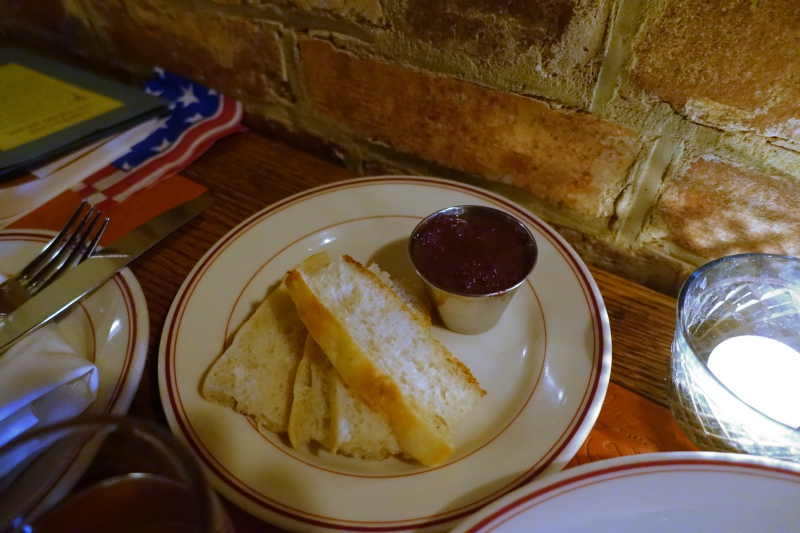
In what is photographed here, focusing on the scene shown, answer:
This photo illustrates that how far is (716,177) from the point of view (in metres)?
1.19

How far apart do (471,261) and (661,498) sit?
26.0 inches

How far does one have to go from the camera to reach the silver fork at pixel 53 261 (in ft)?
3.95

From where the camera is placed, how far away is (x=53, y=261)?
1.30m

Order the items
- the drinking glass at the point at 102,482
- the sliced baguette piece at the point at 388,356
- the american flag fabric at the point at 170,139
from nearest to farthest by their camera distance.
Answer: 1. the drinking glass at the point at 102,482
2. the sliced baguette piece at the point at 388,356
3. the american flag fabric at the point at 170,139

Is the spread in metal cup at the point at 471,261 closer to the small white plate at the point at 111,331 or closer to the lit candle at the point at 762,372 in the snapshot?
the lit candle at the point at 762,372

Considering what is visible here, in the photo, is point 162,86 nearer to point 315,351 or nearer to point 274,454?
point 315,351

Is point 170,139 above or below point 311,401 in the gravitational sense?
above

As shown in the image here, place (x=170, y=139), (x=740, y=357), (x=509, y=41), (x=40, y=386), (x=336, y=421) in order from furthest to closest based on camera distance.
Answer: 1. (x=170, y=139)
2. (x=509, y=41)
3. (x=740, y=357)
4. (x=336, y=421)
5. (x=40, y=386)

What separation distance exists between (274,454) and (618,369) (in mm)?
861

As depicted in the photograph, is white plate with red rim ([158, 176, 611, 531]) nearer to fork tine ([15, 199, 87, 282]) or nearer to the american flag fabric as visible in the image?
fork tine ([15, 199, 87, 282])

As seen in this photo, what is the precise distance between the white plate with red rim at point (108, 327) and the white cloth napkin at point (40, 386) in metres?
0.04

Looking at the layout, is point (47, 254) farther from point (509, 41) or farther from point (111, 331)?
point (509, 41)

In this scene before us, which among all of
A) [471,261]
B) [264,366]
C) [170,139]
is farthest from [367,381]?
[170,139]

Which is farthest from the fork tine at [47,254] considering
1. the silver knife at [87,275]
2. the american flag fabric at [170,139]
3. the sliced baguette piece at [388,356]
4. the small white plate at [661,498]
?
the small white plate at [661,498]
